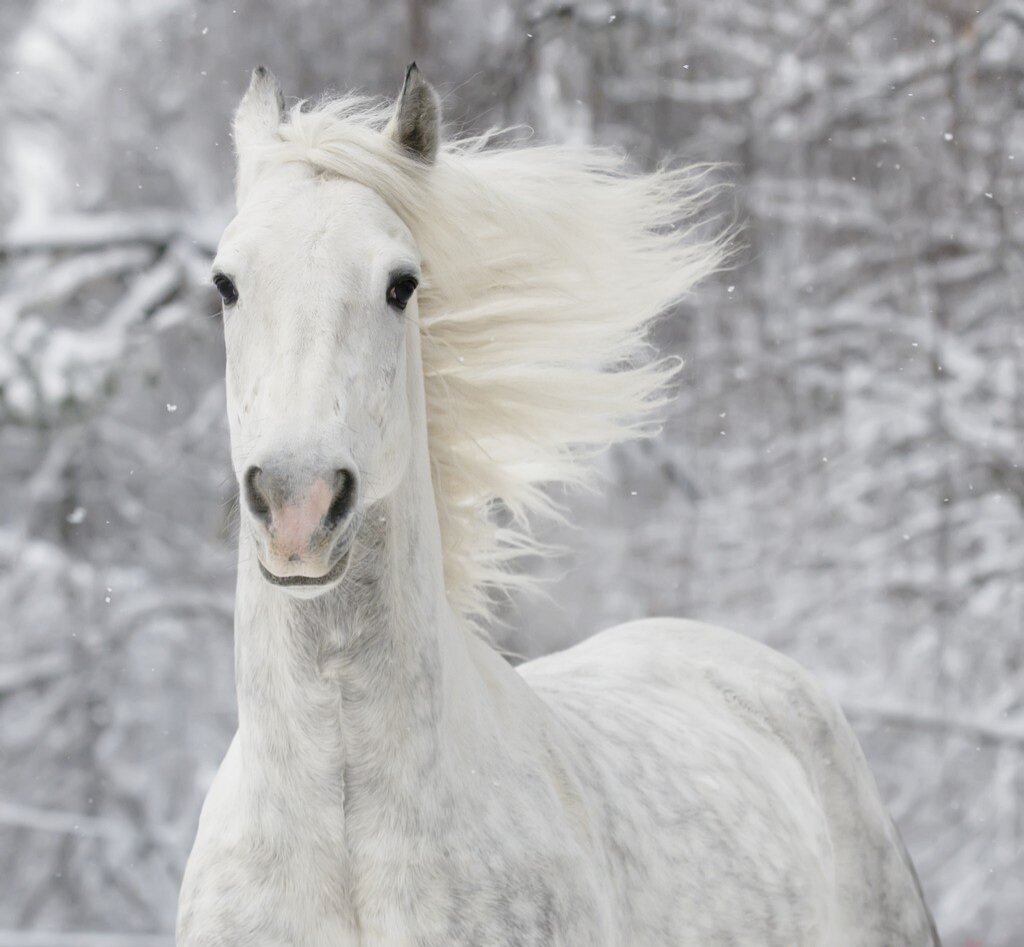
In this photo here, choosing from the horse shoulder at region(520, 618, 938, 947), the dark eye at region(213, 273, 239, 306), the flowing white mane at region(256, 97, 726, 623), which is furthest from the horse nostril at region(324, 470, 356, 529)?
the horse shoulder at region(520, 618, 938, 947)

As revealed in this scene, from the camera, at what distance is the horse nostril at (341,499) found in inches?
65.4

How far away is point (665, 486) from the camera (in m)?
7.69

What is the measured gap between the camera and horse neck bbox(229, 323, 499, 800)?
186 cm

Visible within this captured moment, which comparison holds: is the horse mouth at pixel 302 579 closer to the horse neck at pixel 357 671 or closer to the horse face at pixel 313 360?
the horse face at pixel 313 360

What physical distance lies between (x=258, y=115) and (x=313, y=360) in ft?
2.25

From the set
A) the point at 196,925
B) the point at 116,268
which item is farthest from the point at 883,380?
the point at 196,925

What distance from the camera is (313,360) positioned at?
1.74 meters

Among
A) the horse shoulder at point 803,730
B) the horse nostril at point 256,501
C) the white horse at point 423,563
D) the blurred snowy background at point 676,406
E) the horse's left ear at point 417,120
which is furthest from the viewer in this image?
the blurred snowy background at point 676,406

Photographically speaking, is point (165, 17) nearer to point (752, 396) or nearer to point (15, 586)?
point (15, 586)

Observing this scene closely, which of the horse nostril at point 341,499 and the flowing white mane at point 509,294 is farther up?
→ the flowing white mane at point 509,294

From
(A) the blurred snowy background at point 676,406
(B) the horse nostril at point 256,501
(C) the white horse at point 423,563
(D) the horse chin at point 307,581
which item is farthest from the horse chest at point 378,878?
(A) the blurred snowy background at point 676,406

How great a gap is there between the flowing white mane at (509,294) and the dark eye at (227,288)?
0.24m

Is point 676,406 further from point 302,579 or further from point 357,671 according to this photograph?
point 302,579

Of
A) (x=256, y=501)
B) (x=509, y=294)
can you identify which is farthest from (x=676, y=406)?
(x=256, y=501)
